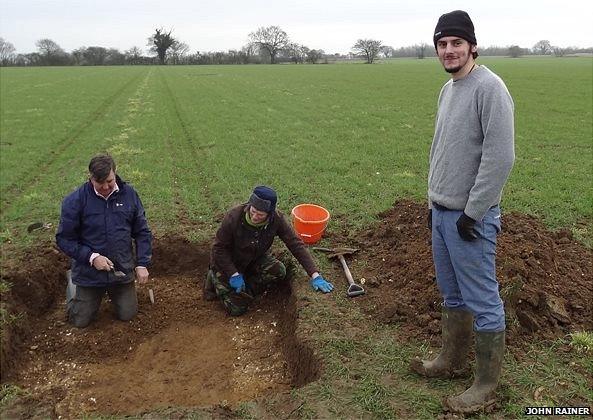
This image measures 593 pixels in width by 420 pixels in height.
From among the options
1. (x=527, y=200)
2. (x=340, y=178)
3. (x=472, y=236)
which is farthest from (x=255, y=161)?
(x=472, y=236)

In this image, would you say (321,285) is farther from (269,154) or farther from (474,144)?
(269,154)

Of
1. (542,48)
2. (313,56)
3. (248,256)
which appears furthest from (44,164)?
(542,48)

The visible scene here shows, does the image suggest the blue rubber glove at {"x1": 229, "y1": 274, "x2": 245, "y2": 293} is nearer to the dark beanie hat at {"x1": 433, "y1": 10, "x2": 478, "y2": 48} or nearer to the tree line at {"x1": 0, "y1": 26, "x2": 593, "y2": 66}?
the dark beanie hat at {"x1": 433, "y1": 10, "x2": 478, "y2": 48}

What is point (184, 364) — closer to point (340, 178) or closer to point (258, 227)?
point (258, 227)

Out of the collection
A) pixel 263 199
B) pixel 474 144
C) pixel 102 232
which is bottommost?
pixel 102 232

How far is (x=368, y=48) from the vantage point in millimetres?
104812

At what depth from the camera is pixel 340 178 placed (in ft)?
31.4

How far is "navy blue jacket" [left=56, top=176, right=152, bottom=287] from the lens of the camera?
4793mm

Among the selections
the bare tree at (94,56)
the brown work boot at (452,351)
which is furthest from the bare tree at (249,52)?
the brown work boot at (452,351)

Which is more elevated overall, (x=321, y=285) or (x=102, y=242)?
(x=102, y=242)

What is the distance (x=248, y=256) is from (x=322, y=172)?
4.90 m

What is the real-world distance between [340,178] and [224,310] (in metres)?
4.65

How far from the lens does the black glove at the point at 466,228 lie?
3130 mm

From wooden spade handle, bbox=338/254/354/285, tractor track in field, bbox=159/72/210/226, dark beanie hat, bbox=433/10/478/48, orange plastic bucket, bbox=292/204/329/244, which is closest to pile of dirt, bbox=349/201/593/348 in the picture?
wooden spade handle, bbox=338/254/354/285
